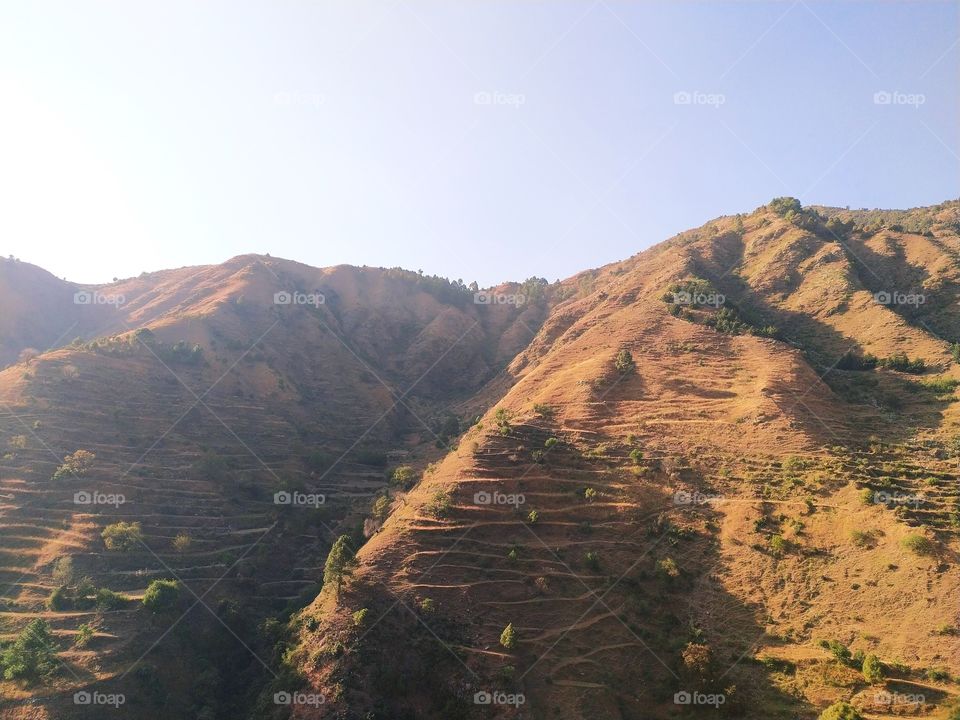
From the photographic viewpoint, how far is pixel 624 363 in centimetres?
4322

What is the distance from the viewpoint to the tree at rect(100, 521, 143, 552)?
32.5m

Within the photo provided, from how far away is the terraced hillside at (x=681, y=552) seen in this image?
22.9m

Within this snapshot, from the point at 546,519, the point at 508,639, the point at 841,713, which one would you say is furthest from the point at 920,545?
the point at 508,639

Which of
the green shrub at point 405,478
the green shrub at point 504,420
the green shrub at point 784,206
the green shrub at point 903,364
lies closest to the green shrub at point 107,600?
the green shrub at point 405,478

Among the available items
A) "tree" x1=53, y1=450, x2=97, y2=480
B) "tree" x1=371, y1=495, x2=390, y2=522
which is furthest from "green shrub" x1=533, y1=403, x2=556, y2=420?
"tree" x1=53, y1=450, x2=97, y2=480

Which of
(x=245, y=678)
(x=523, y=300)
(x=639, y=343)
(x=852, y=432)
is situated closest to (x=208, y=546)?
(x=245, y=678)

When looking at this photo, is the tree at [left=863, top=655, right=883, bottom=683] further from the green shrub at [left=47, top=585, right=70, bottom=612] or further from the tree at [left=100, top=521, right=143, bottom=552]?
the tree at [left=100, top=521, right=143, bottom=552]

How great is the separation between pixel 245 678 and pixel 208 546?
10.4m

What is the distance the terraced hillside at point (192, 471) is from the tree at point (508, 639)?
43.1 feet

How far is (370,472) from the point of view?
5016 cm

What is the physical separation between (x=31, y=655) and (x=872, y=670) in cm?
3650

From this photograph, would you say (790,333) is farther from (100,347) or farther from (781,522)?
(100,347)

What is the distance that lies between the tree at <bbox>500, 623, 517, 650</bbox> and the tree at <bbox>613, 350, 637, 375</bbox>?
23110 mm

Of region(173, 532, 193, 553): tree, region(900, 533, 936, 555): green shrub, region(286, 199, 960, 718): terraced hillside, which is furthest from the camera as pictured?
region(173, 532, 193, 553): tree
